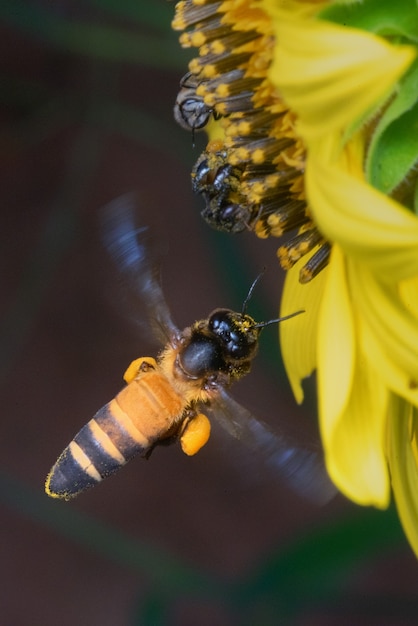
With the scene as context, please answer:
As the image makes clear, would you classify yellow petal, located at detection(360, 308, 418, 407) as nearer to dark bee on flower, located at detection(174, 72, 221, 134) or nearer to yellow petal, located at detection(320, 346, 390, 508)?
yellow petal, located at detection(320, 346, 390, 508)

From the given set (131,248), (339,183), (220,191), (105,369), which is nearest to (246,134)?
(220,191)

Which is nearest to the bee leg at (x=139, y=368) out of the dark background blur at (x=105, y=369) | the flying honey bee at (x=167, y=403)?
the flying honey bee at (x=167, y=403)

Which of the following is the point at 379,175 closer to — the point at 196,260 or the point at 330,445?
the point at 330,445

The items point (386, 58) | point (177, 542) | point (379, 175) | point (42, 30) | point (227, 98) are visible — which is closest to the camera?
point (386, 58)

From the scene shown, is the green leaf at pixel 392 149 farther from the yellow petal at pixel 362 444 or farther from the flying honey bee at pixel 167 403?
the flying honey bee at pixel 167 403

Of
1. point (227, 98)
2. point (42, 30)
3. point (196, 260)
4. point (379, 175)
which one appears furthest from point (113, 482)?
point (379, 175)

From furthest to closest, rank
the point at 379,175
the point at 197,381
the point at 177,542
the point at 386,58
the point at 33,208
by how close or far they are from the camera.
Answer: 1. the point at 33,208
2. the point at 177,542
3. the point at 197,381
4. the point at 379,175
5. the point at 386,58
